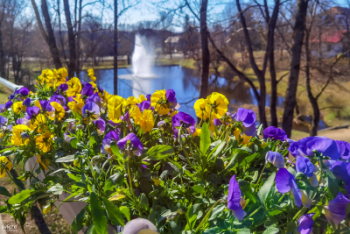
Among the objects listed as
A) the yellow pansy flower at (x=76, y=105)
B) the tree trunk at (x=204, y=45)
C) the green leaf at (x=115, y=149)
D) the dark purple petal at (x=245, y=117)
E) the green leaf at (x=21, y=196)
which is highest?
the tree trunk at (x=204, y=45)

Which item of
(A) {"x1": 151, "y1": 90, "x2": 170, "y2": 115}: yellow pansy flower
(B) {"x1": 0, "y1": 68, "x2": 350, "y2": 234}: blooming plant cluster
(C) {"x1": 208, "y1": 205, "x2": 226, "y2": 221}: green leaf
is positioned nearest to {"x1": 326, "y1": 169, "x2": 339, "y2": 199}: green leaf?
(B) {"x1": 0, "y1": 68, "x2": 350, "y2": 234}: blooming plant cluster

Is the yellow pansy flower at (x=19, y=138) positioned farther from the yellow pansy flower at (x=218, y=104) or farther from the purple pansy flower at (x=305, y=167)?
the purple pansy flower at (x=305, y=167)

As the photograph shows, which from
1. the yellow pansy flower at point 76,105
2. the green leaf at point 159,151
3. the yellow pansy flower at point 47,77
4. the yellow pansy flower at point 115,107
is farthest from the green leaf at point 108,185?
the yellow pansy flower at point 47,77

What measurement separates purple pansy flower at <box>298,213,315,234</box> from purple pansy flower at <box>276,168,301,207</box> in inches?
2.2

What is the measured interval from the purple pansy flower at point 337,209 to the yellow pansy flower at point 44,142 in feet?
3.51

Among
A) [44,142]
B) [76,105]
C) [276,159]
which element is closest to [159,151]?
[276,159]

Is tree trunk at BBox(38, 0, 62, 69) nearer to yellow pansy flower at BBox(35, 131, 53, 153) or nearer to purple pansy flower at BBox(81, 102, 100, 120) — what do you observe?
yellow pansy flower at BBox(35, 131, 53, 153)

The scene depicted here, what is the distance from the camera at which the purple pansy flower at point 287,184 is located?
51cm

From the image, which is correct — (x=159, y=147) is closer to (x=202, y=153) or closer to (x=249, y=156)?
(x=202, y=153)

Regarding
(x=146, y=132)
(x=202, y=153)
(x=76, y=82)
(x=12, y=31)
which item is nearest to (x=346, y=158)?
(x=202, y=153)

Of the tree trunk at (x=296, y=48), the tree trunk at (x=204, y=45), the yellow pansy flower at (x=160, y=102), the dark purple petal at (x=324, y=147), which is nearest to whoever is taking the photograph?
the dark purple petal at (x=324, y=147)

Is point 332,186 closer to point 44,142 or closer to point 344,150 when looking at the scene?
point 344,150

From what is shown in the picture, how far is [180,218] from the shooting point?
0.71 metres

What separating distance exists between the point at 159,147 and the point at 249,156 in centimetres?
28
